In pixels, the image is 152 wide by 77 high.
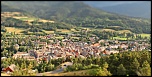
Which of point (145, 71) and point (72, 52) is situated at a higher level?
point (145, 71)

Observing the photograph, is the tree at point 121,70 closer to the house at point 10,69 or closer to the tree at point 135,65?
the tree at point 135,65

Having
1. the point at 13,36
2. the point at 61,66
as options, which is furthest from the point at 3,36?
the point at 61,66

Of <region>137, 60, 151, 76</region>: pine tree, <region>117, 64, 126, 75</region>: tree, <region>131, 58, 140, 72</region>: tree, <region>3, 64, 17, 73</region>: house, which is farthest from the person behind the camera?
<region>3, 64, 17, 73</region>: house

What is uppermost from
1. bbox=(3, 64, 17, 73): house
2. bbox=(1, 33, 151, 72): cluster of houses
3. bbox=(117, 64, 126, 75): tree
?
bbox=(117, 64, 126, 75): tree

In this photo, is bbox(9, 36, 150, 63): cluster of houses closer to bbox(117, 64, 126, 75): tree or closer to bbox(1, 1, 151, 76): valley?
bbox(1, 1, 151, 76): valley

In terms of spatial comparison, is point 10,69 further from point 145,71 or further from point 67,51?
point 67,51

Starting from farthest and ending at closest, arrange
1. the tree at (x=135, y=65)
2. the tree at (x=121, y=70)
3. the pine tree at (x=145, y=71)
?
the tree at (x=135, y=65)
the tree at (x=121, y=70)
the pine tree at (x=145, y=71)

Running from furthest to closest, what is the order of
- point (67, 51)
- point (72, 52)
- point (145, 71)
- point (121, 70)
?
point (67, 51)
point (72, 52)
point (121, 70)
point (145, 71)

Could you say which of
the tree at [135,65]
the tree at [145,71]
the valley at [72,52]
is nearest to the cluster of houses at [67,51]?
the valley at [72,52]

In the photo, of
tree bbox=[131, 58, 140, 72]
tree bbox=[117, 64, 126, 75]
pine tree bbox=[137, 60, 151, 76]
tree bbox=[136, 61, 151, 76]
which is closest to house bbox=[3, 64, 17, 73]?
tree bbox=[117, 64, 126, 75]

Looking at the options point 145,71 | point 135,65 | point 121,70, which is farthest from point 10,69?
point 145,71

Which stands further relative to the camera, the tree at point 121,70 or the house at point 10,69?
the house at point 10,69

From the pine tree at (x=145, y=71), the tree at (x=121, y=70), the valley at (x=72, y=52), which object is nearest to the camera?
the pine tree at (x=145, y=71)
